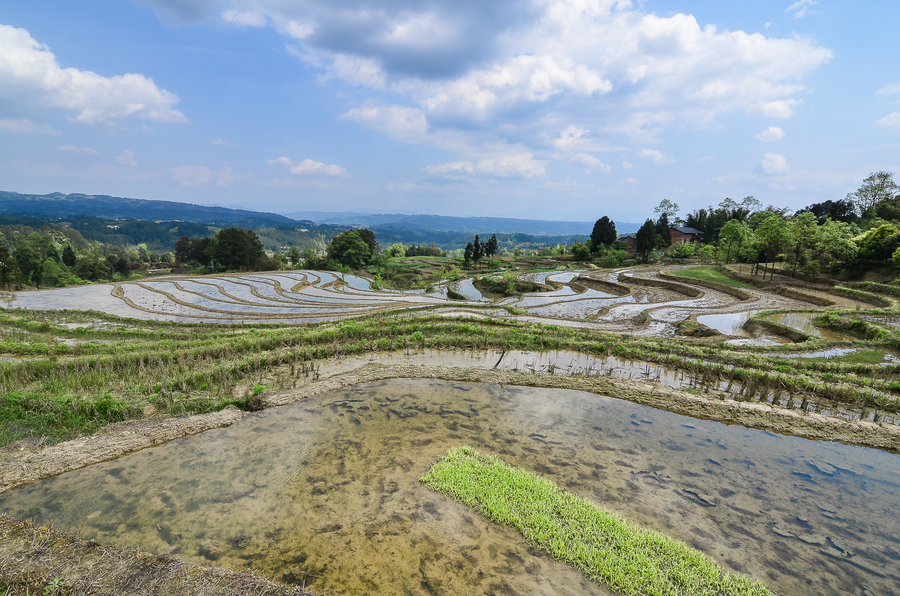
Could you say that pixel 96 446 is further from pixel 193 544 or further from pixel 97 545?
pixel 193 544

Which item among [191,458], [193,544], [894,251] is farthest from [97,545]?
[894,251]

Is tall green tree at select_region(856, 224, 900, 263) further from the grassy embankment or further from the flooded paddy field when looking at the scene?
the grassy embankment

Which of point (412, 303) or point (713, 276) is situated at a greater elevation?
point (713, 276)

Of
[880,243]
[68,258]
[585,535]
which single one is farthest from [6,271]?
[880,243]

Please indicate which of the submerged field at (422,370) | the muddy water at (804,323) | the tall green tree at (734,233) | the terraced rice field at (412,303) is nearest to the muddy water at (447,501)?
the submerged field at (422,370)

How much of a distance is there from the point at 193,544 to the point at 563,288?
4001 centimetres

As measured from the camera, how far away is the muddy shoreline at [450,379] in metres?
6.62

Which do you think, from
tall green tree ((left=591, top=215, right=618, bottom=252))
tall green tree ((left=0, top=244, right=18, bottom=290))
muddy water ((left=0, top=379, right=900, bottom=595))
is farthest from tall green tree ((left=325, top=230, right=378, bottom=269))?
muddy water ((left=0, top=379, right=900, bottom=595))

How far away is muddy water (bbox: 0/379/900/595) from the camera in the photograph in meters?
4.73

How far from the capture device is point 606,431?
826 centimetres

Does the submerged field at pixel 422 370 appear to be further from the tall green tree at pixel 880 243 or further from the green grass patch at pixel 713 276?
the green grass patch at pixel 713 276

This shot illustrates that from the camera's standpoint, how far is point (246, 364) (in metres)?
11.8

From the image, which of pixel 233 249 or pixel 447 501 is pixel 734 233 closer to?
pixel 447 501

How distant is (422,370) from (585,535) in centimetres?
745
